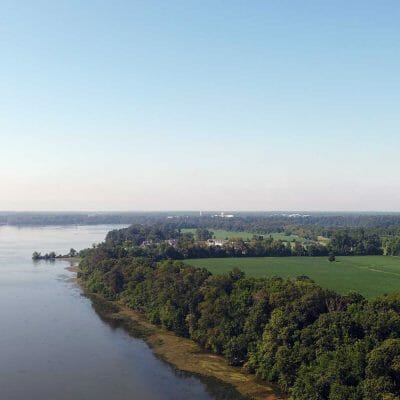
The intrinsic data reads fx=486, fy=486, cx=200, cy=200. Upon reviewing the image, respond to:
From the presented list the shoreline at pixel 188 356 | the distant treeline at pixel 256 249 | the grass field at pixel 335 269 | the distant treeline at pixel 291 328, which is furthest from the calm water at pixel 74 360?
the distant treeline at pixel 256 249

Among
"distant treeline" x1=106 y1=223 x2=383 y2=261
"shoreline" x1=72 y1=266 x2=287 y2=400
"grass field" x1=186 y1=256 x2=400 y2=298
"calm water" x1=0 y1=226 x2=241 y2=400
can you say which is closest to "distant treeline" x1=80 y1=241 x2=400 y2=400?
"shoreline" x1=72 y1=266 x2=287 y2=400

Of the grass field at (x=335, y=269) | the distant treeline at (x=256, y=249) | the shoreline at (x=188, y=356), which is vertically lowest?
the shoreline at (x=188, y=356)

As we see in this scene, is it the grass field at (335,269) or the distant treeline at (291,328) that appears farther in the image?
the grass field at (335,269)

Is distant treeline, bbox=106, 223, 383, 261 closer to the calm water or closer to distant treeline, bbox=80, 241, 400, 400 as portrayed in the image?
the calm water

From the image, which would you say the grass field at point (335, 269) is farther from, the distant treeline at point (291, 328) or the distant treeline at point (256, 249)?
the distant treeline at point (291, 328)

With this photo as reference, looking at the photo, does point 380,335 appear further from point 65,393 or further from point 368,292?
point 368,292

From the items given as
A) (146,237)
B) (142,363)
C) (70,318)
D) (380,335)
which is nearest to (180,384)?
(142,363)

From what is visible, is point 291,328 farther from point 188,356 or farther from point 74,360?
point 74,360
